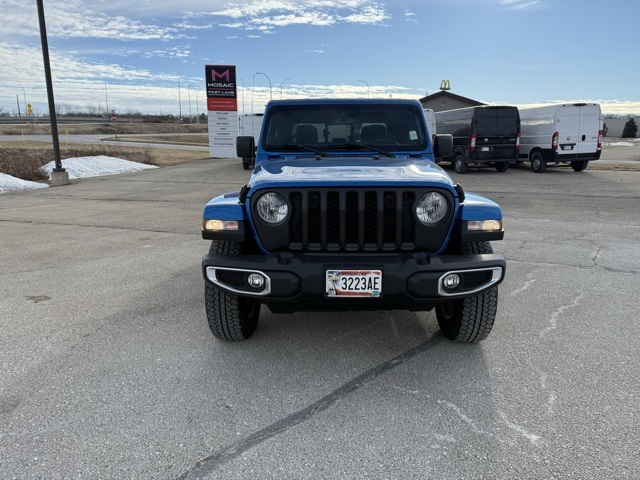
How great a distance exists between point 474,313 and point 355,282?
1.00 m

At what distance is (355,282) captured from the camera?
2.97 m

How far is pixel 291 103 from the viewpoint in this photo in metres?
4.61

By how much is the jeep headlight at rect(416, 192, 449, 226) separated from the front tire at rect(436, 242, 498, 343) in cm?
35

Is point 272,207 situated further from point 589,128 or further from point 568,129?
point 589,128

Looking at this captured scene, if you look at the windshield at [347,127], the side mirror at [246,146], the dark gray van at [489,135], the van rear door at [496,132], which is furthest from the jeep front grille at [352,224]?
the van rear door at [496,132]

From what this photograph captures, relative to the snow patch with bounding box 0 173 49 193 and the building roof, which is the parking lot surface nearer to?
the snow patch with bounding box 0 173 49 193

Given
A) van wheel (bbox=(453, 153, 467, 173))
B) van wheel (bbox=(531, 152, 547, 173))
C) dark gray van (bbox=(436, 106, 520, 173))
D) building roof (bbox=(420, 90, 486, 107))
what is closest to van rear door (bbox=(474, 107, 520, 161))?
dark gray van (bbox=(436, 106, 520, 173))

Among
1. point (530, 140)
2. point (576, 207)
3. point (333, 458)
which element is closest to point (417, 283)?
point (333, 458)

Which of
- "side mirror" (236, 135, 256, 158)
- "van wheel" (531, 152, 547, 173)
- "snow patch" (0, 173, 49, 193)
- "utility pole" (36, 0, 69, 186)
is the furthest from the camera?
"van wheel" (531, 152, 547, 173)

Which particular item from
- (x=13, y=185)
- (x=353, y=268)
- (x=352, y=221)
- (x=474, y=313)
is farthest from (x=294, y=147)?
(x=13, y=185)

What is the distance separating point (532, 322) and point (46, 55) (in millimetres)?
16803

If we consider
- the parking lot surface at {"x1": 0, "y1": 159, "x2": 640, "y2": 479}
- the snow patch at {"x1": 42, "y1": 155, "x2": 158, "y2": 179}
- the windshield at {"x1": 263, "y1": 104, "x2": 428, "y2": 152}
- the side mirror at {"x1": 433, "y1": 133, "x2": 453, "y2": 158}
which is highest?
the windshield at {"x1": 263, "y1": 104, "x2": 428, "y2": 152}

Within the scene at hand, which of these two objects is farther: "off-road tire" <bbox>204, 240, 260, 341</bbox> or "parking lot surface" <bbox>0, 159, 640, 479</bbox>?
"off-road tire" <bbox>204, 240, 260, 341</bbox>

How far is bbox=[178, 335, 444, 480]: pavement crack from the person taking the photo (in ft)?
7.51
